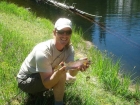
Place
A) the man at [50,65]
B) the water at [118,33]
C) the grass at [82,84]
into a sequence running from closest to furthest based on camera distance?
1. the man at [50,65]
2. the grass at [82,84]
3. the water at [118,33]

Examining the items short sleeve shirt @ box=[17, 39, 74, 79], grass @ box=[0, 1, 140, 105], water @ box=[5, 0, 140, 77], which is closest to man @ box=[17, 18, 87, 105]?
short sleeve shirt @ box=[17, 39, 74, 79]

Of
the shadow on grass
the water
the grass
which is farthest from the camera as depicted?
the water

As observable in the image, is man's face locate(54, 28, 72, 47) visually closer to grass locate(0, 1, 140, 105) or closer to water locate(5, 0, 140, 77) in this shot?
grass locate(0, 1, 140, 105)

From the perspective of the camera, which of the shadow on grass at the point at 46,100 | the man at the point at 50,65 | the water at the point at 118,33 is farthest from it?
the water at the point at 118,33

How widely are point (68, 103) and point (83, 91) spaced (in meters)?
0.55

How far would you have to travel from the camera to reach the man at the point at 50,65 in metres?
3.24

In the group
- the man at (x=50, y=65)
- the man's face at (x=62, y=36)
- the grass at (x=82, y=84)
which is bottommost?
the grass at (x=82, y=84)

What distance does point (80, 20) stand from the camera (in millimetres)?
14867

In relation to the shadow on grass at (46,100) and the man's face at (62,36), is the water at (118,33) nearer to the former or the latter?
the shadow on grass at (46,100)

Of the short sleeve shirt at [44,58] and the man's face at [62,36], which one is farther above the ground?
the man's face at [62,36]

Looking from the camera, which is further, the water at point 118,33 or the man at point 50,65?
the water at point 118,33

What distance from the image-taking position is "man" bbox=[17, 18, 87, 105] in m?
3.24

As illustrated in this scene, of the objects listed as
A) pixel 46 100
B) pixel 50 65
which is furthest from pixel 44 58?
pixel 46 100

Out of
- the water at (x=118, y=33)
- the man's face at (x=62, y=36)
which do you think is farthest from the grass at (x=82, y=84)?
the water at (x=118, y=33)
